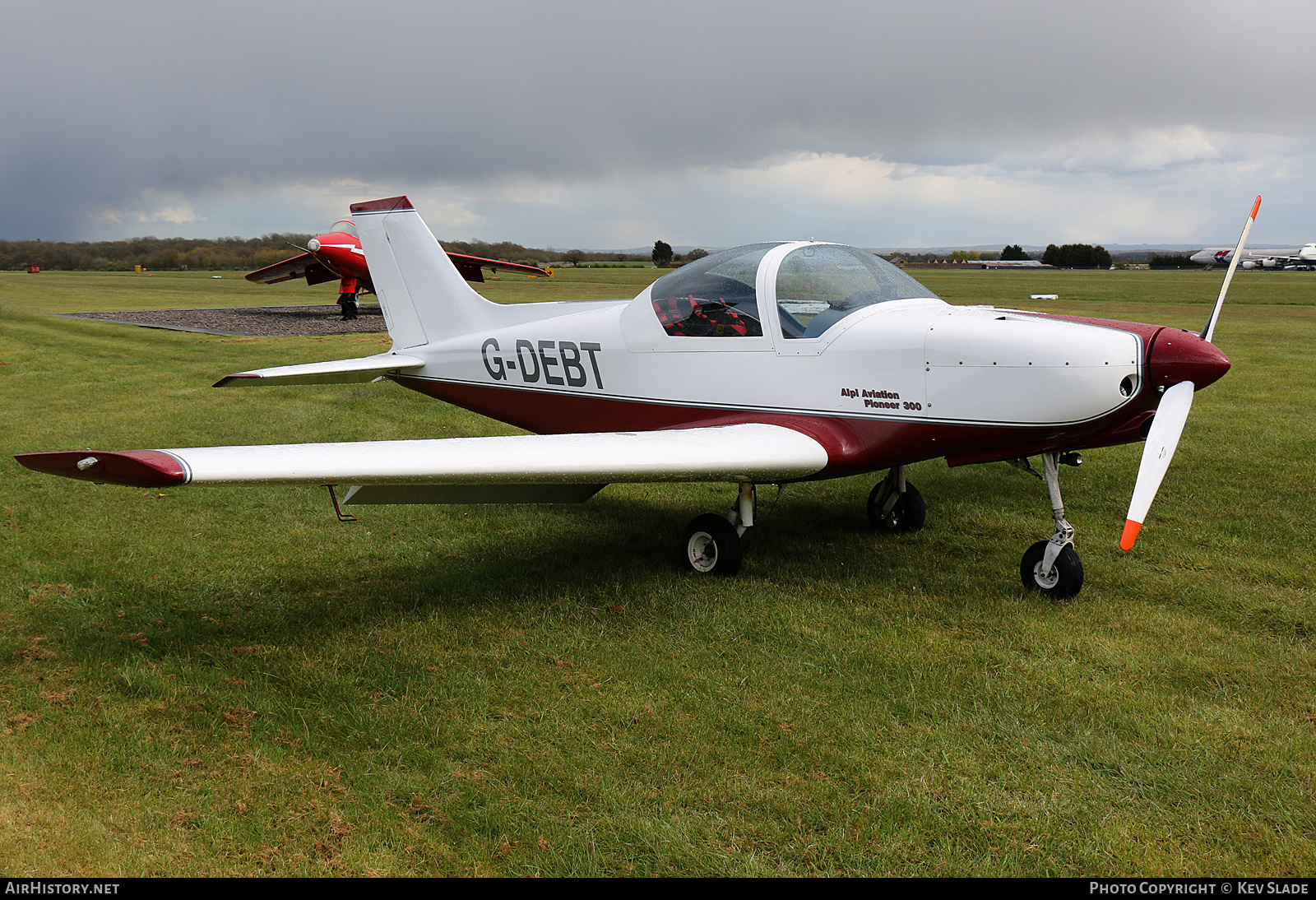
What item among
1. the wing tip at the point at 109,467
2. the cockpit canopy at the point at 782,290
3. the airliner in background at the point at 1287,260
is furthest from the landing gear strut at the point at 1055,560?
the airliner in background at the point at 1287,260

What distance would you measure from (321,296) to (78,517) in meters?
33.3

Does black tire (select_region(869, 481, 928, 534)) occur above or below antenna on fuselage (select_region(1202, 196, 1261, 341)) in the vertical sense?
below

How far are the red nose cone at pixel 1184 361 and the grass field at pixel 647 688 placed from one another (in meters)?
1.43

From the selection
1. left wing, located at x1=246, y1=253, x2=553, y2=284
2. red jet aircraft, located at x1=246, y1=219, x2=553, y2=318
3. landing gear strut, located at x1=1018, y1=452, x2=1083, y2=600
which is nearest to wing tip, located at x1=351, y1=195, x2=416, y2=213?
landing gear strut, located at x1=1018, y1=452, x2=1083, y2=600

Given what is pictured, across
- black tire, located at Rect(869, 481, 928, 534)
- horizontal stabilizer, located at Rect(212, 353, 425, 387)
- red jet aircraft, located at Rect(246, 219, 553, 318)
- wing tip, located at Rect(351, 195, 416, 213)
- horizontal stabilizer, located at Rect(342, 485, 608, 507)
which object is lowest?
black tire, located at Rect(869, 481, 928, 534)

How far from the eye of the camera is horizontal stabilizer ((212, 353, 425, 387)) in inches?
278

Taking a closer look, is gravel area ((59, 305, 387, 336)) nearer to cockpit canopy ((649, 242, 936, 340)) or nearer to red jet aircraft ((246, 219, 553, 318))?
red jet aircraft ((246, 219, 553, 318))

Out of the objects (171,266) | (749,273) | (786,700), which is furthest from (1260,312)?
(171,266)

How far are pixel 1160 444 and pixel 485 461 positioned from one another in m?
3.63

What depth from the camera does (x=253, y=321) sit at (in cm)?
2505

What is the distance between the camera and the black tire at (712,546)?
230 inches

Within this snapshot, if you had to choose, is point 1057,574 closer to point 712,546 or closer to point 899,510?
point 899,510

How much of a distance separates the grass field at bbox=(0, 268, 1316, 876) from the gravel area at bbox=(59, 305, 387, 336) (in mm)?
15160

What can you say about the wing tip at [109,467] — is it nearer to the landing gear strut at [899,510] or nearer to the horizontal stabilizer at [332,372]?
the horizontal stabilizer at [332,372]
